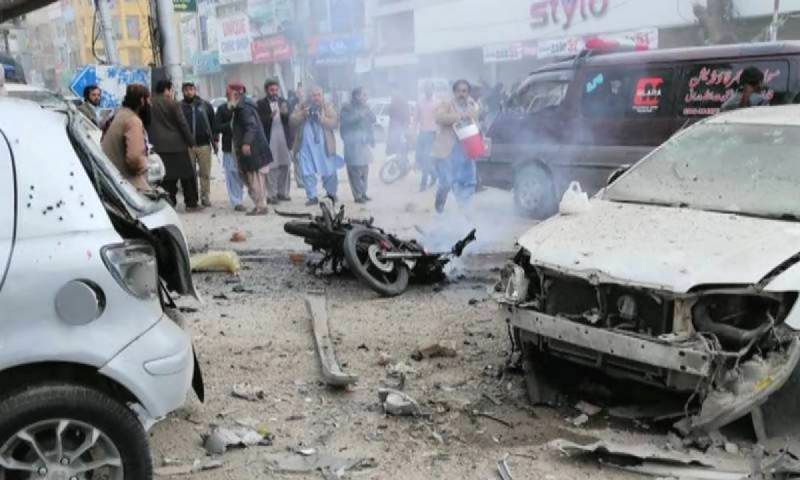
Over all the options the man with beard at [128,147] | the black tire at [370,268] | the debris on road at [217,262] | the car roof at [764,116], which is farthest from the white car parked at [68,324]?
the debris on road at [217,262]

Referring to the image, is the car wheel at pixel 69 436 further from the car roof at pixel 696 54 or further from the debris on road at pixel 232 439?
the car roof at pixel 696 54

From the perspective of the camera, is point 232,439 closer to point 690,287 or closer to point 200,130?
point 690,287

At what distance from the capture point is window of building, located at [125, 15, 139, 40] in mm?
62778

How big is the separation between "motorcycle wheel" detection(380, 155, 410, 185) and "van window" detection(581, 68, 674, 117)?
199 inches

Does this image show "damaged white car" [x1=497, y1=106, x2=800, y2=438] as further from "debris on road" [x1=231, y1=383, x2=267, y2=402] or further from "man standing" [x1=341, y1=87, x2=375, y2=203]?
"man standing" [x1=341, y1=87, x2=375, y2=203]

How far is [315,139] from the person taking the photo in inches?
430

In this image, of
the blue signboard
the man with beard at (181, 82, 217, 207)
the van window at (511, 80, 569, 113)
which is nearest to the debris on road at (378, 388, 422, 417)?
the van window at (511, 80, 569, 113)

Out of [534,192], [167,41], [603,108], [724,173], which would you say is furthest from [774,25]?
[724,173]

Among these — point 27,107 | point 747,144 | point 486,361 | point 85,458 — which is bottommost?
point 486,361

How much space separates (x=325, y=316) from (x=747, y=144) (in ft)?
9.95

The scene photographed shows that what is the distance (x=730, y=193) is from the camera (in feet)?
14.5

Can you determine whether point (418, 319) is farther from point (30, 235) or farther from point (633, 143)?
point (633, 143)

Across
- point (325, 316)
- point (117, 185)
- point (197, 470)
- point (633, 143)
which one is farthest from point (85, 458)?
point (633, 143)

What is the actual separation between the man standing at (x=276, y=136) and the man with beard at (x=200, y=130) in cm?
79
